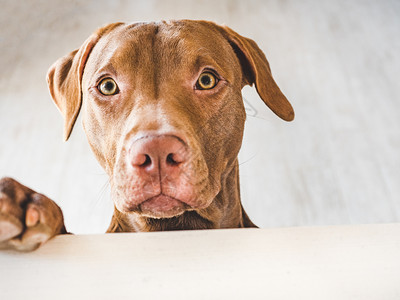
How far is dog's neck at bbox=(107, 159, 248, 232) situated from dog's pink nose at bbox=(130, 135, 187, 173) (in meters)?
0.60

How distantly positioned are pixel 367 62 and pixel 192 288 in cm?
436

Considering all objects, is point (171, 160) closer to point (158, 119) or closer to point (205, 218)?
point (158, 119)

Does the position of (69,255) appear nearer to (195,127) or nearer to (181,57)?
(195,127)

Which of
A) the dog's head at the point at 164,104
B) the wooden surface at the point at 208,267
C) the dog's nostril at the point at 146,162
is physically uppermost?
the dog's head at the point at 164,104

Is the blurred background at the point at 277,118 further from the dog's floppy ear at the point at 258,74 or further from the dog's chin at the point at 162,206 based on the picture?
the dog's chin at the point at 162,206

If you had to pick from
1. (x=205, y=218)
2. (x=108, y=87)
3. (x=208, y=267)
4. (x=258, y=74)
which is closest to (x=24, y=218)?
(x=208, y=267)

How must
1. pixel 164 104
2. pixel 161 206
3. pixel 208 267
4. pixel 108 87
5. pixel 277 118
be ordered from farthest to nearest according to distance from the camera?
pixel 277 118 < pixel 108 87 < pixel 164 104 < pixel 161 206 < pixel 208 267

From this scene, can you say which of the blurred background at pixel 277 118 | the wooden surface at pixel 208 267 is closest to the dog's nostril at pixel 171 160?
the wooden surface at pixel 208 267

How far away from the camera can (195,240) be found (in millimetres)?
1099

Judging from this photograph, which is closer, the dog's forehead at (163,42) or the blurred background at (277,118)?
the dog's forehead at (163,42)

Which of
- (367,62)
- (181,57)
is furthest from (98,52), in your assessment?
(367,62)

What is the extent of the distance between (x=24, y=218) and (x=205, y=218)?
3.33 feet

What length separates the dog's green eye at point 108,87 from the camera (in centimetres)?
178

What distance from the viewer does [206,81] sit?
5.95ft
